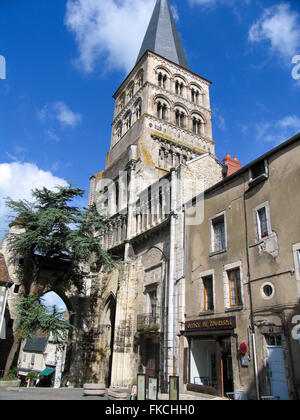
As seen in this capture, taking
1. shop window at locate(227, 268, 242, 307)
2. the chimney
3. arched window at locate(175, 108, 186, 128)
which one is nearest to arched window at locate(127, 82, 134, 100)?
arched window at locate(175, 108, 186, 128)

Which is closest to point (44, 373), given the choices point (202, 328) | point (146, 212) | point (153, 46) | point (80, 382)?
point (80, 382)

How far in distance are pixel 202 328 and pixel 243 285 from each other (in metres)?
2.60

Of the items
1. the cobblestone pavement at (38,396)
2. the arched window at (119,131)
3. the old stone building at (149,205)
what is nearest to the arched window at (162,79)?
the old stone building at (149,205)

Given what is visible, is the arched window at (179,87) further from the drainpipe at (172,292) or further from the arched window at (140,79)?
the drainpipe at (172,292)

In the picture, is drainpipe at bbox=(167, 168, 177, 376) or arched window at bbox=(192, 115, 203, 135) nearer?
drainpipe at bbox=(167, 168, 177, 376)

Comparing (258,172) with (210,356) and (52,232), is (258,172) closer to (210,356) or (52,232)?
(210,356)

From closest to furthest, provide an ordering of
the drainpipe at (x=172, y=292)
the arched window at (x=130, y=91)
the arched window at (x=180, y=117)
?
the drainpipe at (x=172, y=292) < the arched window at (x=180, y=117) < the arched window at (x=130, y=91)

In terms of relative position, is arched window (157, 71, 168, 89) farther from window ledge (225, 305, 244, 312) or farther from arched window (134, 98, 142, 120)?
window ledge (225, 305, 244, 312)

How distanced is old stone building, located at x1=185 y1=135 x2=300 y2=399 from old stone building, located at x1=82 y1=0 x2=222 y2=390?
108 cm

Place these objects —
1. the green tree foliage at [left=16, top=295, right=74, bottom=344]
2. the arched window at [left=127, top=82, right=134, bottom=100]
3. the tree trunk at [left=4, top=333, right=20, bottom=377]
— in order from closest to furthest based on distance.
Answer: the green tree foliage at [left=16, top=295, right=74, bottom=344] < the tree trunk at [left=4, top=333, right=20, bottom=377] < the arched window at [left=127, top=82, right=134, bottom=100]

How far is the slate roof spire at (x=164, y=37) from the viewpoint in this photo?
36438mm

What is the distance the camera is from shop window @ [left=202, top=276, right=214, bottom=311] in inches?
539

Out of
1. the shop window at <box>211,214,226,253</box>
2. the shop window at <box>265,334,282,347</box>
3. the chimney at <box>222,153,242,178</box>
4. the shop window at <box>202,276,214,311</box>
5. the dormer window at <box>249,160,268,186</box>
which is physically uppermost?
the chimney at <box>222,153,242,178</box>

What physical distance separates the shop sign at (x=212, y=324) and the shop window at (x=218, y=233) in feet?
9.26
